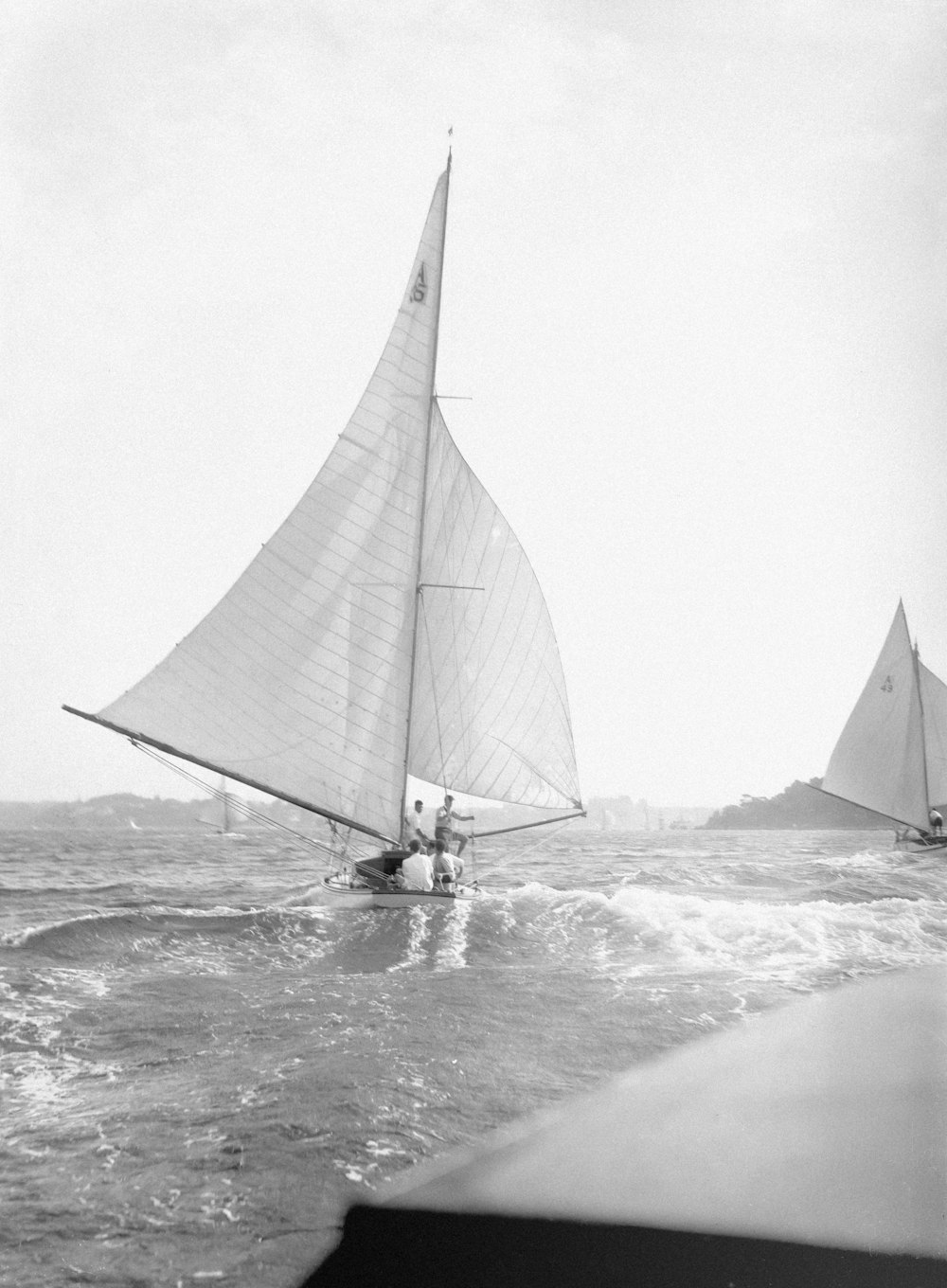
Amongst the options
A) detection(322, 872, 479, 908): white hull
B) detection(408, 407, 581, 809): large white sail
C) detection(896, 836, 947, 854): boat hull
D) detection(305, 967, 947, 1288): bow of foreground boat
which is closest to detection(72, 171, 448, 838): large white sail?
detection(408, 407, 581, 809): large white sail

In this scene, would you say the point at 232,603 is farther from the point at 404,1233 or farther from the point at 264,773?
the point at 404,1233

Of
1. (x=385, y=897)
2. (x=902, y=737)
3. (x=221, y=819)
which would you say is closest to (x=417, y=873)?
(x=385, y=897)

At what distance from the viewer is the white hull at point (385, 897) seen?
15.6 meters

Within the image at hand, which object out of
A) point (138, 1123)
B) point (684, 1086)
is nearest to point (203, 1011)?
point (138, 1123)

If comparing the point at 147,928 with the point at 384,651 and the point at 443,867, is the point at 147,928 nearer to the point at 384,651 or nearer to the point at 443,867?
the point at 443,867

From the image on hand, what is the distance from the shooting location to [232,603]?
16.7 metres

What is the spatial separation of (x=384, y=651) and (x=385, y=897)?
4.70m

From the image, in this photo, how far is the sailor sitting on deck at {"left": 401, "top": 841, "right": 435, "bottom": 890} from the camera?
52.0ft

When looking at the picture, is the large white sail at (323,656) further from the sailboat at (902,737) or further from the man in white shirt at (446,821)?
the sailboat at (902,737)

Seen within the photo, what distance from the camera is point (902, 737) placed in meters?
40.2

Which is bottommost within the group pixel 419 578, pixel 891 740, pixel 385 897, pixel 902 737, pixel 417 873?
pixel 385 897

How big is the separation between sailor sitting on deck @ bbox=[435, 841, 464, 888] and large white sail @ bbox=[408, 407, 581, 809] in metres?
1.66

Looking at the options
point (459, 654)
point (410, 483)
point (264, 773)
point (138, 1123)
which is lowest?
point (138, 1123)

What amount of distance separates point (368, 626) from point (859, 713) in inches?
1237
